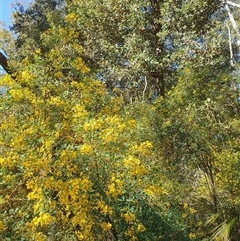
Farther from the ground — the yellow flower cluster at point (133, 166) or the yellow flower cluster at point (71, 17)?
the yellow flower cluster at point (71, 17)

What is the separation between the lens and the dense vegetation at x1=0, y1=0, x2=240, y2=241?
3377 mm

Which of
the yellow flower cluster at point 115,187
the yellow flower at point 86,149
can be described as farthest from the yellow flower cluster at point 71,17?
the yellow flower cluster at point 115,187

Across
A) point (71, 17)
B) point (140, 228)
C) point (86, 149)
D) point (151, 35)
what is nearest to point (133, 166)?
point (86, 149)

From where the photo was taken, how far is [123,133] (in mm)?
3711

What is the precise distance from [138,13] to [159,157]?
9.42ft

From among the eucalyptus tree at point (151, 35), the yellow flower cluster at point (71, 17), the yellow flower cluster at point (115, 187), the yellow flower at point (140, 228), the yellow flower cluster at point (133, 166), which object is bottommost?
the yellow flower at point (140, 228)

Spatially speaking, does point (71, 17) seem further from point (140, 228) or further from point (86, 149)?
point (140, 228)

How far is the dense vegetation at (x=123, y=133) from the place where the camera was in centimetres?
338

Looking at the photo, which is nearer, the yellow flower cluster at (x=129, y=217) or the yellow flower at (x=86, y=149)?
the yellow flower at (x=86, y=149)

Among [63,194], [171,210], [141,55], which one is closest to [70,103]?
[63,194]

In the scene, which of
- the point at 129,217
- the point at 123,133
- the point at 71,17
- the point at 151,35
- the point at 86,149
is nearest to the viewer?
the point at 86,149

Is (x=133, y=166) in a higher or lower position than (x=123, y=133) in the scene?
lower

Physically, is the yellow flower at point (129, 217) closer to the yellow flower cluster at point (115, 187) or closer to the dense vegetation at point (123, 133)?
the dense vegetation at point (123, 133)

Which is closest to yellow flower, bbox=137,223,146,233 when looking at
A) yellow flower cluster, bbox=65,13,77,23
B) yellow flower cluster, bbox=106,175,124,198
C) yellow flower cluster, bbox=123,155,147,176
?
yellow flower cluster, bbox=106,175,124,198
